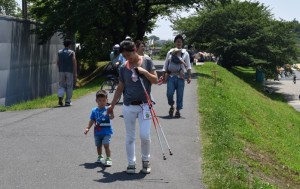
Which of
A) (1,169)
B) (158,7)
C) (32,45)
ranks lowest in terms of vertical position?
(1,169)

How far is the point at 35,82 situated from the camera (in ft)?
67.6

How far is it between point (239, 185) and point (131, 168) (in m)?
1.42

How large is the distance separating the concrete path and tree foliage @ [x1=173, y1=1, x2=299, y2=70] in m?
30.8

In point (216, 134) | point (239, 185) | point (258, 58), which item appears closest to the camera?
point (239, 185)

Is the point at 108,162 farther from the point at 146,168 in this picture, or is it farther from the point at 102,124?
the point at 146,168

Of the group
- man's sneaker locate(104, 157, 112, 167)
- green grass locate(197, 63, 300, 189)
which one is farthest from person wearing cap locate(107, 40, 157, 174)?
green grass locate(197, 63, 300, 189)

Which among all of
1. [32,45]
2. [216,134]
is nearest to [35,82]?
[32,45]

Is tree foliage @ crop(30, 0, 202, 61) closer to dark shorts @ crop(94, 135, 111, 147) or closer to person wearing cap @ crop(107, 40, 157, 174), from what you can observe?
dark shorts @ crop(94, 135, 111, 147)

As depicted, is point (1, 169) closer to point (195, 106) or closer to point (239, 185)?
point (239, 185)

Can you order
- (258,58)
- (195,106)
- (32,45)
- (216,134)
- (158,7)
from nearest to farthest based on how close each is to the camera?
(216,134) → (195,106) → (32,45) → (158,7) → (258,58)

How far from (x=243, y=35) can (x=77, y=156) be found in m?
37.8

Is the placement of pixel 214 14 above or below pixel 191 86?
above

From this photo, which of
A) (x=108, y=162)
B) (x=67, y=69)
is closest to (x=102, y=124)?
(x=108, y=162)

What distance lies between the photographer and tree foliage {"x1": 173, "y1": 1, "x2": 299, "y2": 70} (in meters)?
42.2
